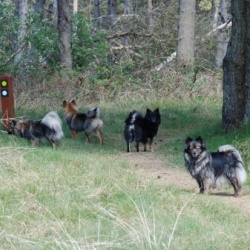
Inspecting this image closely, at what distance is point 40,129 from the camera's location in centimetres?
1523

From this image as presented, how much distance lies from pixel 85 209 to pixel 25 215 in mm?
739

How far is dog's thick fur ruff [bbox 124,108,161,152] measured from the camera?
52.6ft

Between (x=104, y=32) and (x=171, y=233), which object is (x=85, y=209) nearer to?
(x=171, y=233)

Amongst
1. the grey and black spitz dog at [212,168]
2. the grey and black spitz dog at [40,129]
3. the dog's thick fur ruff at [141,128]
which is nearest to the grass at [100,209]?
the grey and black spitz dog at [212,168]

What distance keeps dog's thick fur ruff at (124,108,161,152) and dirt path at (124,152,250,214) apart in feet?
1.49

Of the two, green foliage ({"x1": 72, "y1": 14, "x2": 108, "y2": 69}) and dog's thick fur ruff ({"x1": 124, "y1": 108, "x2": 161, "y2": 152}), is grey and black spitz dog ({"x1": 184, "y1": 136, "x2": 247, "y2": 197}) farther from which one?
green foliage ({"x1": 72, "y1": 14, "x2": 108, "y2": 69})

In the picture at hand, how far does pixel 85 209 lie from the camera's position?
8.74 m

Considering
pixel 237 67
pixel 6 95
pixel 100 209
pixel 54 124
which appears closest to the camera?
pixel 100 209

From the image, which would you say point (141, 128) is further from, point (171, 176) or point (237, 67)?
point (171, 176)

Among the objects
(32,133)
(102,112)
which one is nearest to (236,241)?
(32,133)

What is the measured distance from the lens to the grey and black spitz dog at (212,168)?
1126cm

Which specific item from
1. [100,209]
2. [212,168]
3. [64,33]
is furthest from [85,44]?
[100,209]

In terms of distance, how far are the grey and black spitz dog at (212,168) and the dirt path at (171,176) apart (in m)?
0.19

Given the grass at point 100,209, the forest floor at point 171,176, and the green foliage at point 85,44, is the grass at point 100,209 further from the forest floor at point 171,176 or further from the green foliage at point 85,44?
the green foliage at point 85,44
